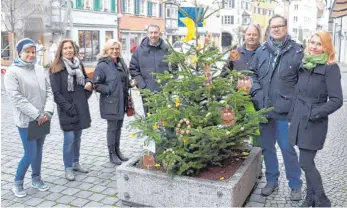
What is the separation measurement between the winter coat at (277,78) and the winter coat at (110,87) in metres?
1.96

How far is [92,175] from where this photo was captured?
554 centimetres

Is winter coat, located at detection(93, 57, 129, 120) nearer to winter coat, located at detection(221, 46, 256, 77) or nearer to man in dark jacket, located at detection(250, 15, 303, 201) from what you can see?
winter coat, located at detection(221, 46, 256, 77)

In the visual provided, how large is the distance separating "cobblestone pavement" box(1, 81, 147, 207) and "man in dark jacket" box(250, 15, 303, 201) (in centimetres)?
155

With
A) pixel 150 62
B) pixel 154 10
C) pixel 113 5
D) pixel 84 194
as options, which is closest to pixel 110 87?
pixel 150 62

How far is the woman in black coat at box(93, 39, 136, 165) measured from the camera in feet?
18.9

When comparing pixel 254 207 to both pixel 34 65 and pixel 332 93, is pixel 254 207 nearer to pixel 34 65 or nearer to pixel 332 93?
pixel 332 93

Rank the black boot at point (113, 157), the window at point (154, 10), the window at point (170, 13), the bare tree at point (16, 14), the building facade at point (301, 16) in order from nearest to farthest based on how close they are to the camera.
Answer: the black boot at point (113, 157), the bare tree at point (16, 14), the window at point (154, 10), the window at point (170, 13), the building facade at point (301, 16)

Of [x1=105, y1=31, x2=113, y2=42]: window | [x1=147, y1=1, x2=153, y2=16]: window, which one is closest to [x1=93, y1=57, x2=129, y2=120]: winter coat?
[x1=105, y1=31, x2=113, y2=42]: window

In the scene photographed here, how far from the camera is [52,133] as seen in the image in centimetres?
799

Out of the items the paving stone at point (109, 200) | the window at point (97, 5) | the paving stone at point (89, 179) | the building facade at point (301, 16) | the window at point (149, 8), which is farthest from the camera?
the building facade at point (301, 16)

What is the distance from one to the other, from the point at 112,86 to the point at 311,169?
2.82m

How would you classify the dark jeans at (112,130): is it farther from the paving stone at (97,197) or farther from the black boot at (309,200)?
the black boot at (309,200)

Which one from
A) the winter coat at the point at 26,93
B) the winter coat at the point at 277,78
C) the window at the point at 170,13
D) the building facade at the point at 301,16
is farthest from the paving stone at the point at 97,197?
the building facade at the point at 301,16

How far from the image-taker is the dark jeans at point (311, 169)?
162 inches
